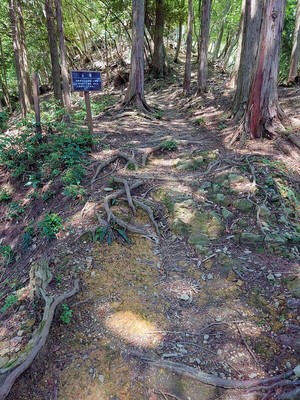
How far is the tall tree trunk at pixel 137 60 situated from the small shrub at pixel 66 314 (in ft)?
25.6

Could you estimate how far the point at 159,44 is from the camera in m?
15.1

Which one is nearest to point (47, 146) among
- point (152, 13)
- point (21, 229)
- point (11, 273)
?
point (21, 229)

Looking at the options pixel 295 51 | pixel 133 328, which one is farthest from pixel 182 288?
pixel 295 51

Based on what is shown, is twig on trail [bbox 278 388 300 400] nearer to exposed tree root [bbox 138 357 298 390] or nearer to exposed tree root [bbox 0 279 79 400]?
exposed tree root [bbox 138 357 298 390]

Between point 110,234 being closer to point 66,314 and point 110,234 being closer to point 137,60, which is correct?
point 66,314

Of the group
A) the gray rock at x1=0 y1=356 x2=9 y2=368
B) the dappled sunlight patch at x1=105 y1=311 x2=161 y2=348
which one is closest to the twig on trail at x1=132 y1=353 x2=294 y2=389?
the dappled sunlight patch at x1=105 y1=311 x2=161 y2=348

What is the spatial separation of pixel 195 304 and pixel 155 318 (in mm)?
476

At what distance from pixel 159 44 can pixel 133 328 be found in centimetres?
1567

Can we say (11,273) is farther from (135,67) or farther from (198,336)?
(135,67)

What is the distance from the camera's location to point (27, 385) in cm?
218

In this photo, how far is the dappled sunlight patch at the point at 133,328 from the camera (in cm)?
255

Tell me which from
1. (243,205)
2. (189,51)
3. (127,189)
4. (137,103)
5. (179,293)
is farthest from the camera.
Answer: (189,51)

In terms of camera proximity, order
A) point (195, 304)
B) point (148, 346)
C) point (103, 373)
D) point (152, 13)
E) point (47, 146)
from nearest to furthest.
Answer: point (103, 373), point (148, 346), point (195, 304), point (47, 146), point (152, 13)

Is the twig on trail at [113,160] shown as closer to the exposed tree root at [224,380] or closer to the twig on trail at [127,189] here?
the twig on trail at [127,189]
